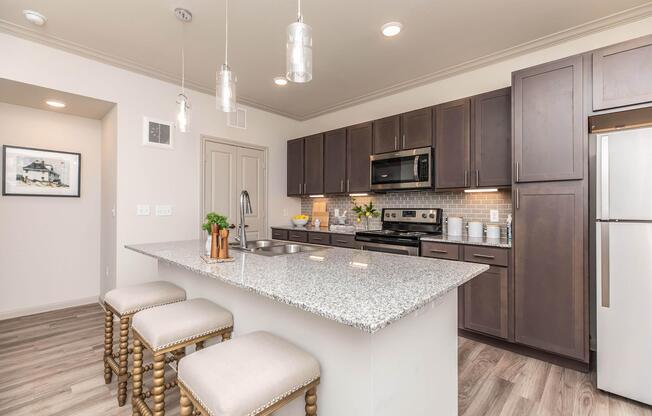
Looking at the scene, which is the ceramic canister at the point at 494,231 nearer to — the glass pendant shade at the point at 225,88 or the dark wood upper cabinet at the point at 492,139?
the dark wood upper cabinet at the point at 492,139

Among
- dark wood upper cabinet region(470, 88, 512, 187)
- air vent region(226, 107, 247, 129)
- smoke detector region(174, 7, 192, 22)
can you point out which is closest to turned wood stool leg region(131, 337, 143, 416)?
smoke detector region(174, 7, 192, 22)

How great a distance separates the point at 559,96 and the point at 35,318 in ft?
18.1

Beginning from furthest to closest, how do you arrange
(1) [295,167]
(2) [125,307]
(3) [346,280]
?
(1) [295,167]
(2) [125,307]
(3) [346,280]

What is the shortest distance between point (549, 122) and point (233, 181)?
3.64m

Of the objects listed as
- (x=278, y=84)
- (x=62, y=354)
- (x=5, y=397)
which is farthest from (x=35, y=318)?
(x=278, y=84)

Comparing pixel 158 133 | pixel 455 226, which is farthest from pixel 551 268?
pixel 158 133

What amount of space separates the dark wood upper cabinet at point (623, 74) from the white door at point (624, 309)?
2.90 feet

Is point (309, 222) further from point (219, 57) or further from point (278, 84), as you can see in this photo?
point (219, 57)

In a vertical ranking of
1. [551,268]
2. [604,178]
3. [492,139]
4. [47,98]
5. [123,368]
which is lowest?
[123,368]

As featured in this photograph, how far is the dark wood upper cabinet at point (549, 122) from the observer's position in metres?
2.29

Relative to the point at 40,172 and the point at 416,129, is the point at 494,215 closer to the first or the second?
the point at 416,129

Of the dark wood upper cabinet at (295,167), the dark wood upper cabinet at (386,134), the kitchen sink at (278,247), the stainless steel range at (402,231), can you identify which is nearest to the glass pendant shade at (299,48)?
the kitchen sink at (278,247)

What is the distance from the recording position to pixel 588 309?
2225mm

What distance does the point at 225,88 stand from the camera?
6.19 feet
